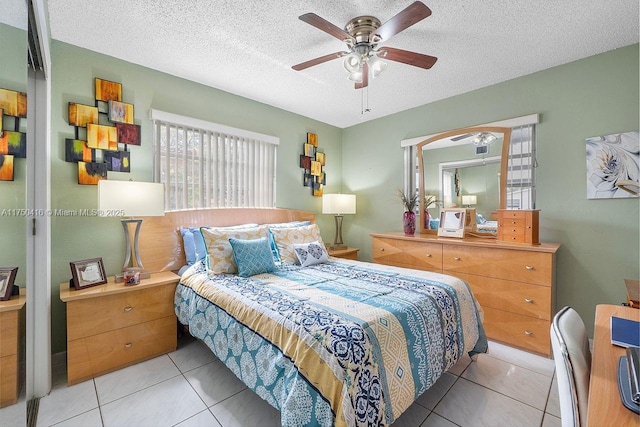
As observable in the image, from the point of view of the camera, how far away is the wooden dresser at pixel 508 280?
7.52 feet

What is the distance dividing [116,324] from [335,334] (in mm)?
1811

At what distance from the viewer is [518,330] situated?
2.42m

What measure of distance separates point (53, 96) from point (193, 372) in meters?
2.42

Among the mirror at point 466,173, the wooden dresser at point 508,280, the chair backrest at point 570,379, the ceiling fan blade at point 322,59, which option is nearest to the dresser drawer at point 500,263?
the wooden dresser at point 508,280

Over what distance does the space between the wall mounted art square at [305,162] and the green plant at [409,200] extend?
4.37ft

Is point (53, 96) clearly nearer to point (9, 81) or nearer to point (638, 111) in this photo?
point (9, 81)

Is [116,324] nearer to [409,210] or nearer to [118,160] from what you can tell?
[118,160]

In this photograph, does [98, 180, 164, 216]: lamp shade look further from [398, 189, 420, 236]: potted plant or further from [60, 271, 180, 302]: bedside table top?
[398, 189, 420, 236]: potted plant

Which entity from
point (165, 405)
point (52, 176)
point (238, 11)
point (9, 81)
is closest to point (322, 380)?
point (165, 405)

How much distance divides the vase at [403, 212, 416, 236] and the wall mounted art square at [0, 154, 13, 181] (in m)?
A: 3.27

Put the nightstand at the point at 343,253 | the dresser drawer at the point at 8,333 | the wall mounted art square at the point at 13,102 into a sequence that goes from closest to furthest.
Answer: the wall mounted art square at the point at 13,102
the dresser drawer at the point at 8,333
the nightstand at the point at 343,253

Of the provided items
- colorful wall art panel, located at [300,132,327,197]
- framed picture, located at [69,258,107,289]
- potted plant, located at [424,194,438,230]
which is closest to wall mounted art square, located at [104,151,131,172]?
framed picture, located at [69,258,107,289]

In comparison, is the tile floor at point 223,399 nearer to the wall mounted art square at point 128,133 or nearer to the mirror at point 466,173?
the mirror at point 466,173

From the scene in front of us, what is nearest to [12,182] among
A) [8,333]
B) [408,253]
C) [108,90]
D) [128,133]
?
[8,333]
